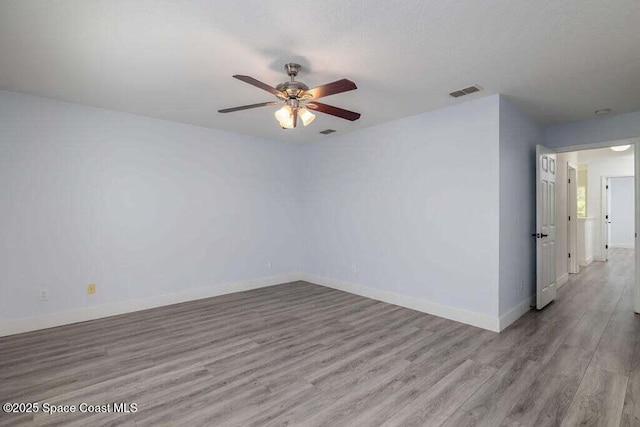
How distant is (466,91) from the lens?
333 cm

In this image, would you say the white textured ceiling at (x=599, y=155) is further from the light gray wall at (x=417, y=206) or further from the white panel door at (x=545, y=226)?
the light gray wall at (x=417, y=206)

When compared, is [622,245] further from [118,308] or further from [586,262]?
[118,308]

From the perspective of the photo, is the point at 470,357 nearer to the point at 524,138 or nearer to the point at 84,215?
the point at 524,138

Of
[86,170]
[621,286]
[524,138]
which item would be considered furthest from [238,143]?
[621,286]

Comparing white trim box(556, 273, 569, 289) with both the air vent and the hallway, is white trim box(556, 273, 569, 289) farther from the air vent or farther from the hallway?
the air vent

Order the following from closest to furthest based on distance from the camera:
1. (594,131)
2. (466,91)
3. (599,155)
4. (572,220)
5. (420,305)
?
(466,91), (420,305), (594,131), (572,220), (599,155)

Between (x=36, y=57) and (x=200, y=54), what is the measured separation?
1427 millimetres

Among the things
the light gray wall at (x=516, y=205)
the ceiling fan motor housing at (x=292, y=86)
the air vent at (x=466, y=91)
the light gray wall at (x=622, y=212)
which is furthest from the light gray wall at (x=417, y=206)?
the light gray wall at (x=622, y=212)

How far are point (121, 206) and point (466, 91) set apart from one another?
4.48 metres

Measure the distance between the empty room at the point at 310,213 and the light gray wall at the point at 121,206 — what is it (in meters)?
0.03

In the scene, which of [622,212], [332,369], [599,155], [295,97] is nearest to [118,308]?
[332,369]

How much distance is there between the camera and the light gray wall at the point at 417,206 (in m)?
3.56

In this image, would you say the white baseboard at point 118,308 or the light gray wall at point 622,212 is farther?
the light gray wall at point 622,212

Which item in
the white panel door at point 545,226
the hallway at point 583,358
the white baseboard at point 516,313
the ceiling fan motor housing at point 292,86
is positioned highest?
the ceiling fan motor housing at point 292,86
